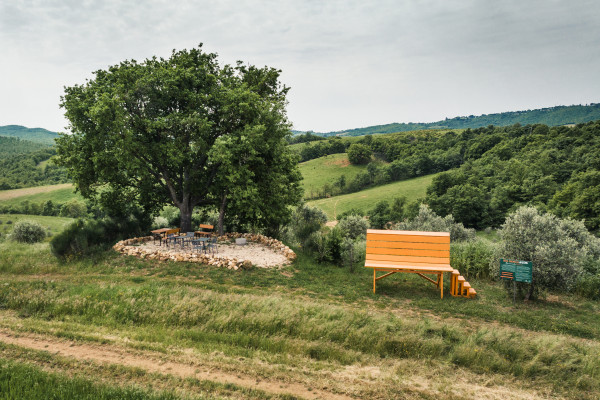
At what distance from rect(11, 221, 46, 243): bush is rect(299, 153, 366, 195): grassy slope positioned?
60.5 m

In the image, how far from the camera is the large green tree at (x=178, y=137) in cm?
1488

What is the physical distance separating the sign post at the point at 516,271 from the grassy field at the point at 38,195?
7706 cm

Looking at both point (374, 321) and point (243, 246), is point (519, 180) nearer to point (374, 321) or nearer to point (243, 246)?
point (243, 246)

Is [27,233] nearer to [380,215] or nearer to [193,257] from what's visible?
[193,257]

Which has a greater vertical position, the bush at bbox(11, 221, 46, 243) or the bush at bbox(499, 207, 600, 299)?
the bush at bbox(499, 207, 600, 299)

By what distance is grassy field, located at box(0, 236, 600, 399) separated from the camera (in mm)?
4945

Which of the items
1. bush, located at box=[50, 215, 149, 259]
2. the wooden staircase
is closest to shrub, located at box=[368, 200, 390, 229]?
bush, located at box=[50, 215, 149, 259]

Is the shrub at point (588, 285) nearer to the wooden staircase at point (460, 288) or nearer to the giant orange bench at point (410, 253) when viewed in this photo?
the wooden staircase at point (460, 288)

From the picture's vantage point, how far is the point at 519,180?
58438mm

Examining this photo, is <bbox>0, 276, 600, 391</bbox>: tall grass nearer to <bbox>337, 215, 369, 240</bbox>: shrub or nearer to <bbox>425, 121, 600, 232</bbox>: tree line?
<bbox>337, 215, 369, 240</bbox>: shrub

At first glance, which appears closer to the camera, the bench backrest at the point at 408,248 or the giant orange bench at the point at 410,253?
the giant orange bench at the point at 410,253

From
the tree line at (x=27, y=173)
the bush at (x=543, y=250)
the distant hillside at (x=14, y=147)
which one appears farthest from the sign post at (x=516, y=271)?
the distant hillside at (x=14, y=147)

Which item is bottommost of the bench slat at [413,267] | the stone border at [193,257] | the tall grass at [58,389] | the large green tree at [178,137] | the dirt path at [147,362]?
the stone border at [193,257]

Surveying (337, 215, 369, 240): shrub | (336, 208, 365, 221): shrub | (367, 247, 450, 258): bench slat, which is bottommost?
(336, 208, 365, 221): shrub
